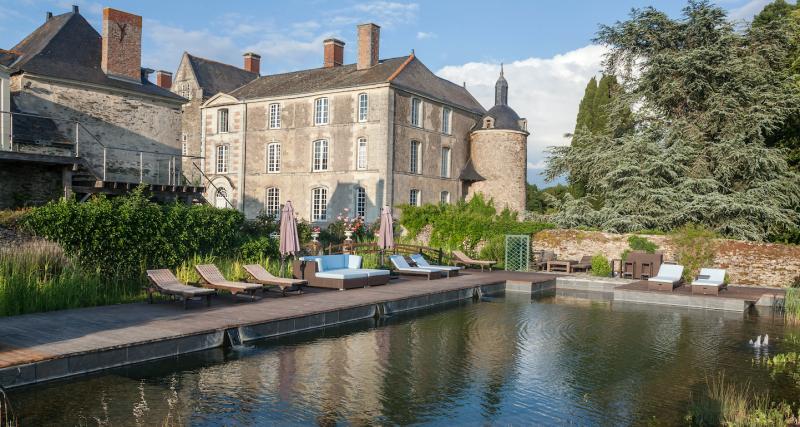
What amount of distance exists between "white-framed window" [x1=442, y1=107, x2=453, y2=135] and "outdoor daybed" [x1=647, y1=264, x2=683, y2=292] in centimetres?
1910

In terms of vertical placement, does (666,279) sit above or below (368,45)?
below

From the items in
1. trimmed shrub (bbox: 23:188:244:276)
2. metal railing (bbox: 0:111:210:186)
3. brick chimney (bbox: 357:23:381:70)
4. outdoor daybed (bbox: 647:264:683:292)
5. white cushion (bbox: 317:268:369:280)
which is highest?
brick chimney (bbox: 357:23:381:70)

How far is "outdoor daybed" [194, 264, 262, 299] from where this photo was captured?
441 inches

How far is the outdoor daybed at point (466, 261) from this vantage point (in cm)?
2005

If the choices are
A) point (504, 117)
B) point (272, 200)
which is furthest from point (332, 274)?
point (504, 117)

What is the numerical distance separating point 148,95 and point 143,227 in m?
12.9

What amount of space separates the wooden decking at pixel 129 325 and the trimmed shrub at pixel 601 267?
9005 millimetres

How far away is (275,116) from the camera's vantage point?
3438 centimetres

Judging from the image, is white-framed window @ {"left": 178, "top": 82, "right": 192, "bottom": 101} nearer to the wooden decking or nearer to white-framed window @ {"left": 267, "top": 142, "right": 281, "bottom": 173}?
white-framed window @ {"left": 267, "top": 142, "right": 281, "bottom": 173}

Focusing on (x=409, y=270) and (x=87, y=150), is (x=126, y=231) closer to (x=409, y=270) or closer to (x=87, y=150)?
(x=409, y=270)

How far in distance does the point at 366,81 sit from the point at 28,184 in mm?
16694

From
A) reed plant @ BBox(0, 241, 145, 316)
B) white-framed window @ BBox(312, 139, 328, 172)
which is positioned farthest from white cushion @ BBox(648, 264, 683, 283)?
white-framed window @ BBox(312, 139, 328, 172)

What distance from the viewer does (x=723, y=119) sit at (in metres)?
24.8

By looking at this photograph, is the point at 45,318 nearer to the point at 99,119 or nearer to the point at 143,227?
the point at 143,227
